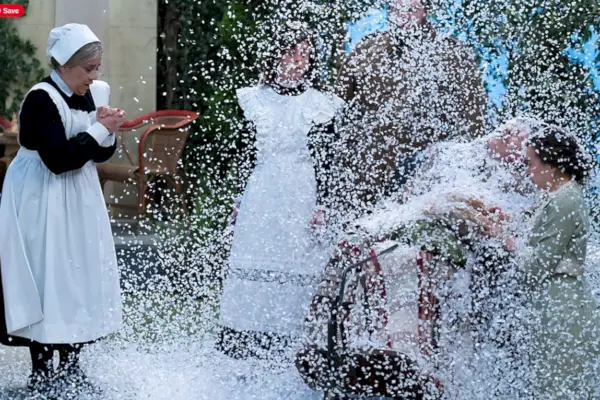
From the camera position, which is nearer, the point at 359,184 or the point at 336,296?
the point at 336,296

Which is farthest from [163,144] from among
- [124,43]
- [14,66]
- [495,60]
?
[495,60]

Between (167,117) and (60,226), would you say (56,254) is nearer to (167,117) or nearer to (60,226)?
(60,226)

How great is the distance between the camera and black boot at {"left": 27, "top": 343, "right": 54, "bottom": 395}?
5316 mm

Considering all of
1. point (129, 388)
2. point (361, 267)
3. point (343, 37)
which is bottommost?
point (129, 388)

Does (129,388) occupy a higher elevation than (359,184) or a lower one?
lower

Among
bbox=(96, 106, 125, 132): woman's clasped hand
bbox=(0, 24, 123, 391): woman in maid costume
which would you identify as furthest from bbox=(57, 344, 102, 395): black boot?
bbox=(96, 106, 125, 132): woman's clasped hand

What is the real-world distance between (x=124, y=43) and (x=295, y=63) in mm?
6868

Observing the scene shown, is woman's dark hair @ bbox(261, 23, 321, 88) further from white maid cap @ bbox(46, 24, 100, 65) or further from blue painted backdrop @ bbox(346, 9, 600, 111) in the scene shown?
white maid cap @ bbox(46, 24, 100, 65)

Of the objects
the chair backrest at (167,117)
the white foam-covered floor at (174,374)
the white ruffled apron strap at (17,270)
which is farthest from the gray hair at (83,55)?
the chair backrest at (167,117)

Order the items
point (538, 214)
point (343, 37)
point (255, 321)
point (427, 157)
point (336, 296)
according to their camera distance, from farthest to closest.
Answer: point (343, 37) → point (255, 321) → point (427, 157) → point (538, 214) → point (336, 296)

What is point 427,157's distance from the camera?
17.1ft

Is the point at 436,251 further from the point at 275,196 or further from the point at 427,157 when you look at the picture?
the point at 275,196

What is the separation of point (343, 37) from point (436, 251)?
259 centimetres

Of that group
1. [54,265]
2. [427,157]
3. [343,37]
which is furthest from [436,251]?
[343,37]
